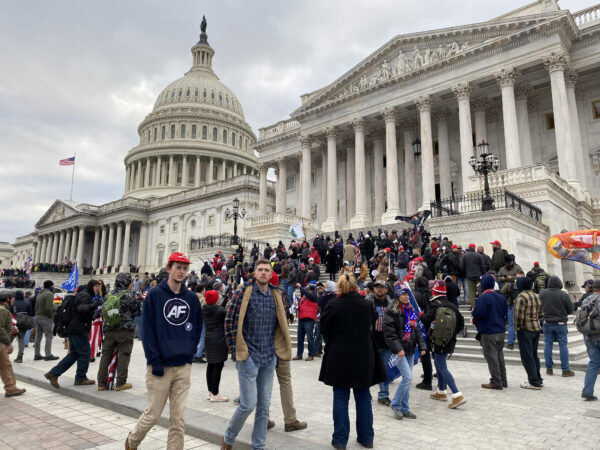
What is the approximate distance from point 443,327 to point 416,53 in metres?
30.9

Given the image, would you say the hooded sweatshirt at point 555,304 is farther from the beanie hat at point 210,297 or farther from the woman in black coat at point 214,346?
the beanie hat at point 210,297

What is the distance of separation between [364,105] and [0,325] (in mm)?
32269

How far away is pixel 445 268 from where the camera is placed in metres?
15.3

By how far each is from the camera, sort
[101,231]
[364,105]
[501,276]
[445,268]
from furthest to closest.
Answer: [101,231]
[364,105]
[445,268]
[501,276]

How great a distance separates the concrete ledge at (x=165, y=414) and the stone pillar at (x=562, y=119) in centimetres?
2655

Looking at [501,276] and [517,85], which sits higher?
[517,85]

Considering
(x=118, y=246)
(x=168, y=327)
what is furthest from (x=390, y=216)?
(x=118, y=246)

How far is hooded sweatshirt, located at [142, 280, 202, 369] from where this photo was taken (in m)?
4.82

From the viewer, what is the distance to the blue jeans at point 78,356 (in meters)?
8.49

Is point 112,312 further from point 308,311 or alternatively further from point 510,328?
point 510,328

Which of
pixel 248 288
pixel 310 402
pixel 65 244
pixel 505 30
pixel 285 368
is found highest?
pixel 505 30

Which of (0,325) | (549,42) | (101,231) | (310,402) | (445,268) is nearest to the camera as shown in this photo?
(310,402)

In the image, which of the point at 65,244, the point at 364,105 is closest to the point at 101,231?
the point at 65,244

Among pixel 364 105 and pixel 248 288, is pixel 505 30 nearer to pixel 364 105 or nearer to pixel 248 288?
pixel 364 105
